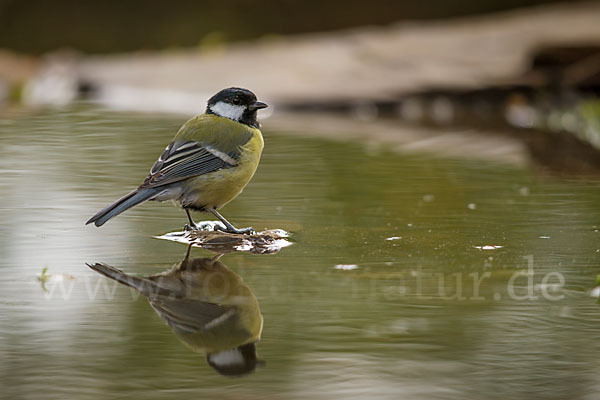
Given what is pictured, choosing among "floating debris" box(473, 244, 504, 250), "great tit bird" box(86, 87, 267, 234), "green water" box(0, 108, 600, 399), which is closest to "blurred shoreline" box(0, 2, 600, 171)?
"green water" box(0, 108, 600, 399)

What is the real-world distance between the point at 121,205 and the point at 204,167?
400mm

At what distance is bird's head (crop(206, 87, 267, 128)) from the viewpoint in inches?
175

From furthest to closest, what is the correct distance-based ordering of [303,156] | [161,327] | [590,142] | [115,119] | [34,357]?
1. [115,119]
2. [590,142]
3. [303,156]
4. [161,327]
5. [34,357]

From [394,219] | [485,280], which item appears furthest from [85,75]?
[485,280]

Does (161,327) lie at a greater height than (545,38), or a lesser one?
lesser

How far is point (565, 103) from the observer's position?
9180mm

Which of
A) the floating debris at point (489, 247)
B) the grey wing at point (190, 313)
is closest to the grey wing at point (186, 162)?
the grey wing at point (190, 313)

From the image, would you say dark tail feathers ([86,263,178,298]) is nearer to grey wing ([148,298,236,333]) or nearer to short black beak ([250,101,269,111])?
grey wing ([148,298,236,333])

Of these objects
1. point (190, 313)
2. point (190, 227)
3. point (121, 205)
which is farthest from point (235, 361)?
point (190, 227)

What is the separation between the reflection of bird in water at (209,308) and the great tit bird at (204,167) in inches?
15.9

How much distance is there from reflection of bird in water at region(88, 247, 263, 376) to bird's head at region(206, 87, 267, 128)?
930 millimetres

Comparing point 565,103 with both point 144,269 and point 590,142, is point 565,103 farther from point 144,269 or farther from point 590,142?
point 144,269

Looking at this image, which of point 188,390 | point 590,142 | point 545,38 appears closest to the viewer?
point 188,390

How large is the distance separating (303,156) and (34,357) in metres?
3.79
